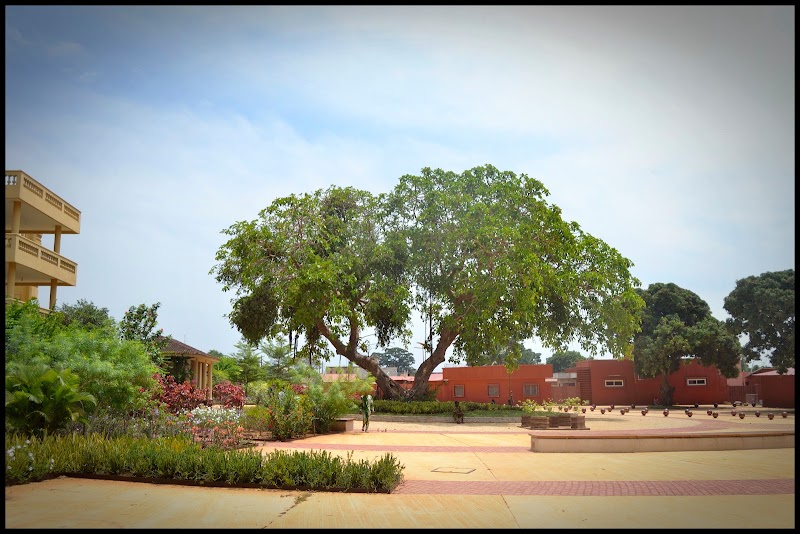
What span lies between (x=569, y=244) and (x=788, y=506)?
81.9 ft

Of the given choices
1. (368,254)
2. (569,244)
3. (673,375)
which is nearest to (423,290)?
(368,254)

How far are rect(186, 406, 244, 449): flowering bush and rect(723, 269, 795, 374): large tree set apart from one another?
48.2m

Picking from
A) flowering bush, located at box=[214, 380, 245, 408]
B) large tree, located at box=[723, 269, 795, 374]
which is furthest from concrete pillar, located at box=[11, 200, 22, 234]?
large tree, located at box=[723, 269, 795, 374]

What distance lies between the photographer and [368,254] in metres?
34.5

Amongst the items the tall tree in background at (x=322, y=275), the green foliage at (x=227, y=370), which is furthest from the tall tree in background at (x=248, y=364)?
the tall tree in background at (x=322, y=275)

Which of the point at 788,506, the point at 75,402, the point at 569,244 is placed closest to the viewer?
the point at 788,506

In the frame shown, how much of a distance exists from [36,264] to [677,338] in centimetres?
4313

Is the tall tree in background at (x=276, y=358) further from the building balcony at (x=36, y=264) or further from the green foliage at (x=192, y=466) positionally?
the green foliage at (x=192, y=466)

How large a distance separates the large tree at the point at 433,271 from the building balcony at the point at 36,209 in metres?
7.59

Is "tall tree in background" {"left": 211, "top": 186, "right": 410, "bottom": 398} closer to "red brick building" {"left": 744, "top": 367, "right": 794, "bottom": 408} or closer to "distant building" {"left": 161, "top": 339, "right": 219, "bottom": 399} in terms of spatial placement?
"distant building" {"left": 161, "top": 339, "right": 219, "bottom": 399}

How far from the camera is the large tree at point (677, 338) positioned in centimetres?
4988

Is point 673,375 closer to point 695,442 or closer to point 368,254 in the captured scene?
point 368,254

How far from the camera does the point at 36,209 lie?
96.8 ft

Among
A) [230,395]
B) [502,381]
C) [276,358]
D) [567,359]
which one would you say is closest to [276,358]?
[276,358]
